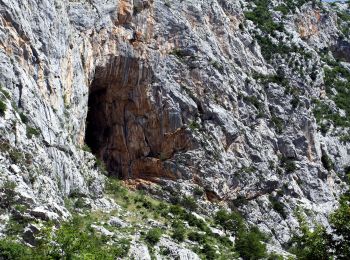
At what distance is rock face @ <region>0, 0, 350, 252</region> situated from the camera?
109 ft

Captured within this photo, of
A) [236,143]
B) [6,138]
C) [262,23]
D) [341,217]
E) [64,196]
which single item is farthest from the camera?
[262,23]

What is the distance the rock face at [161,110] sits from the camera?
109ft

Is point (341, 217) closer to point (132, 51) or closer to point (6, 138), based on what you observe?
point (6, 138)

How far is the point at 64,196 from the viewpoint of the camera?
1275 inches

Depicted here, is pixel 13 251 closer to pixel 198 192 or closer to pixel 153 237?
pixel 153 237

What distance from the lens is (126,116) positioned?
47.2 m

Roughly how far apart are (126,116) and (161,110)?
3.49 metres

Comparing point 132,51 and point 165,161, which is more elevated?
point 132,51

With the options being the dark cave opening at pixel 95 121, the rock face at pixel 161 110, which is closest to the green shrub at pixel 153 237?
the rock face at pixel 161 110

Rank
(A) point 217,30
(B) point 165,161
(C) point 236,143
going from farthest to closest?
(A) point 217,30
(C) point 236,143
(B) point 165,161

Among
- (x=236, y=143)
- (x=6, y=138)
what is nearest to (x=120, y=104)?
(x=236, y=143)

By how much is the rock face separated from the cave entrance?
3.9 inches

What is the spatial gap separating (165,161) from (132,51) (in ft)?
36.6

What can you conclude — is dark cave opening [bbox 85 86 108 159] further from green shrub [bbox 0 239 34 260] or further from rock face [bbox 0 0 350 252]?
green shrub [bbox 0 239 34 260]
